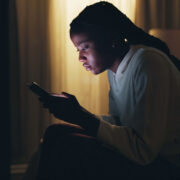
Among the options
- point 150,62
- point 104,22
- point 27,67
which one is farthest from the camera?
point 27,67

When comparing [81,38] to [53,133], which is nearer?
[53,133]

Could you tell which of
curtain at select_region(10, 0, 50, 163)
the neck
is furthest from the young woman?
curtain at select_region(10, 0, 50, 163)

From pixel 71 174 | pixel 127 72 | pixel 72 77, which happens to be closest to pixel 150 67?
pixel 127 72

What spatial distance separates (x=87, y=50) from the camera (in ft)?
4.24

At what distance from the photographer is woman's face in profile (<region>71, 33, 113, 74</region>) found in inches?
50.2

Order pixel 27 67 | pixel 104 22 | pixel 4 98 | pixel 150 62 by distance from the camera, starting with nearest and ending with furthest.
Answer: pixel 4 98, pixel 150 62, pixel 104 22, pixel 27 67

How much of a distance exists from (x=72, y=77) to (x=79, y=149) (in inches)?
39.5

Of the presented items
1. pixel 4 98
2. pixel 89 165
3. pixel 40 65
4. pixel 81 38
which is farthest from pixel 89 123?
pixel 40 65

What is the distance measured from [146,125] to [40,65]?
106 cm

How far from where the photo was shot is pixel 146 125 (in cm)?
103

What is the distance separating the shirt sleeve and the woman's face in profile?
10.0 inches

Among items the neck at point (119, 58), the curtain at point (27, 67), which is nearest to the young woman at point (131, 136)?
the neck at point (119, 58)

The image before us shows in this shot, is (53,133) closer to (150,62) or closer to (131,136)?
(131,136)

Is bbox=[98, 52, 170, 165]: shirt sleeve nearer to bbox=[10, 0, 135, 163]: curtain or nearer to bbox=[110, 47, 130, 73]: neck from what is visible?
bbox=[110, 47, 130, 73]: neck
